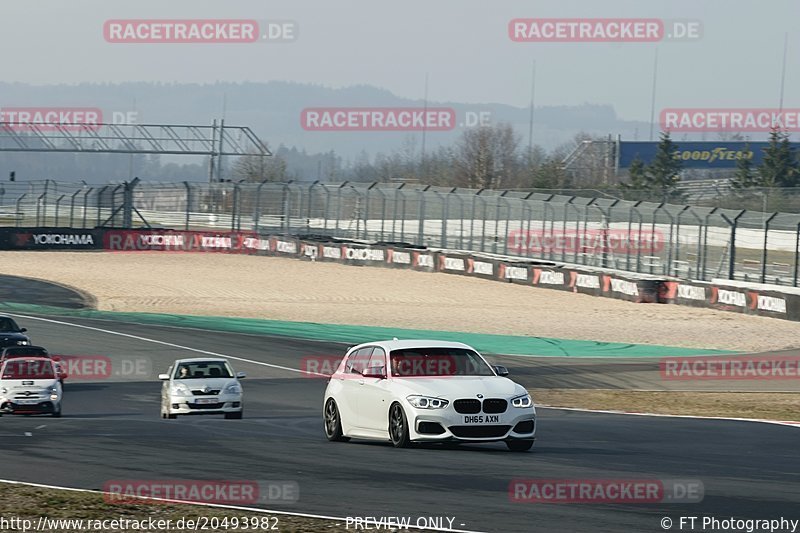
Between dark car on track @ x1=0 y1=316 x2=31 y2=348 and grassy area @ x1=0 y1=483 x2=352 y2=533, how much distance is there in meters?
17.0

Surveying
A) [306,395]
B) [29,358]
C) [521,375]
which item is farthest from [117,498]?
[521,375]

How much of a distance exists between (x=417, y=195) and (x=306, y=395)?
106 ft

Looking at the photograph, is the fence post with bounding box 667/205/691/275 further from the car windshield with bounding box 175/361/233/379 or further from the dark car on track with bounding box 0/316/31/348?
the car windshield with bounding box 175/361/233/379

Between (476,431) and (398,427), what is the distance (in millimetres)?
998

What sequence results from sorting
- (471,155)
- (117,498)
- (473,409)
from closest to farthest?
1. (117,498)
2. (473,409)
3. (471,155)

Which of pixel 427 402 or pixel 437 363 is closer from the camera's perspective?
pixel 427 402

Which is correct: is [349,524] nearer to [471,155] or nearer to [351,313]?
[351,313]

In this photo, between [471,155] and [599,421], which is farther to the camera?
[471,155]

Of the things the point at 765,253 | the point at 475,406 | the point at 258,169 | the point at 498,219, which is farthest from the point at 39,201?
the point at 258,169

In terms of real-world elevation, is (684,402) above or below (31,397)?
above

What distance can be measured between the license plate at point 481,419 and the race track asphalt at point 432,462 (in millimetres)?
400

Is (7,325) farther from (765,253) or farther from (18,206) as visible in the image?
(18,206)

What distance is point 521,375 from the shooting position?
27734 mm

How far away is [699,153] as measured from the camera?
105 m
